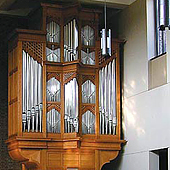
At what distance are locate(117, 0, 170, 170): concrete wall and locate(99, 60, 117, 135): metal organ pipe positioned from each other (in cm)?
27

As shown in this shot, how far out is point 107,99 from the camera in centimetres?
1023

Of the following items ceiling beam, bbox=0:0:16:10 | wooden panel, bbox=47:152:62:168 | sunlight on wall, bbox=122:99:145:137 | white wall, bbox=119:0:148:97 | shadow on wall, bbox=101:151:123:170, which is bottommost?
shadow on wall, bbox=101:151:123:170

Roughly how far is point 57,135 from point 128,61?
7.35 feet

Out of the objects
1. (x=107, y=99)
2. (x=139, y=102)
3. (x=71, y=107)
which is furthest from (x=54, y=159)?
(x=139, y=102)

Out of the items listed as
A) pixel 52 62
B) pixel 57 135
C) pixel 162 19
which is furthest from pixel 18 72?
pixel 162 19

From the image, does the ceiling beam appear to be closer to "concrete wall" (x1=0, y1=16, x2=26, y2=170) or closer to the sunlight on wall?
"concrete wall" (x1=0, y1=16, x2=26, y2=170)

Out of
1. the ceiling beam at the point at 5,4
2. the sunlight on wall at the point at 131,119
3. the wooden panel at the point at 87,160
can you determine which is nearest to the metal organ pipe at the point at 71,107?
the wooden panel at the point at 87,160

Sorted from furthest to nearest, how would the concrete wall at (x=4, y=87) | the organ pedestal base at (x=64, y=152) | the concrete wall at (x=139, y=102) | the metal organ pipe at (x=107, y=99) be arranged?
the concrete wall at (x=4, y=87)
the metal organ pipe at (x=107, y=99)
the organ pedestal base at (x=64, y=152)
the concrete wall at (x=139, y=102)

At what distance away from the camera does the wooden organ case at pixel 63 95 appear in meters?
9.63

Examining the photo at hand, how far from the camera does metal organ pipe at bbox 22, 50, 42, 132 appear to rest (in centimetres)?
961

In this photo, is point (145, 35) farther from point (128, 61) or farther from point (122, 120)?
point (122, 120)

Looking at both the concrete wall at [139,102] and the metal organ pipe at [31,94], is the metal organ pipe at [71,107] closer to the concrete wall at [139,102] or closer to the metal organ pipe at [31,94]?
the metal organ pipe at [31,94]

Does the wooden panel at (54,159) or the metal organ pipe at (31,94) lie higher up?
the metal organ pipe at (31,94)

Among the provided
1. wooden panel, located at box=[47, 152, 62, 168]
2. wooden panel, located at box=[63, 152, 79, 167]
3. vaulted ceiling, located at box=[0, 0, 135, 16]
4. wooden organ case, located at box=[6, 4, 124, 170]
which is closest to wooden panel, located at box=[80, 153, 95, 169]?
wooden organ case, located at box=[6, 4, 124, 170]
